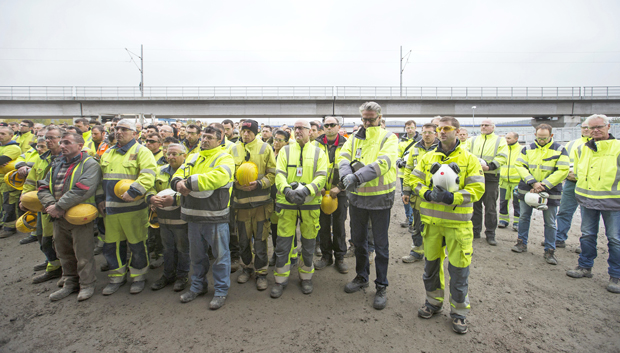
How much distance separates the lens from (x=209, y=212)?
3738 millimetres

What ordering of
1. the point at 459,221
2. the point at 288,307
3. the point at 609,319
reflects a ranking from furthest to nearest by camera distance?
the point at 288,307, the point at 609,319, the point at 459,221

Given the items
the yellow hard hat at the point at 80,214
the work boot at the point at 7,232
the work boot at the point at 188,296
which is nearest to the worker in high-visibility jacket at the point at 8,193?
the work boot at the point at 7,232

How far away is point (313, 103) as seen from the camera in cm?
3108

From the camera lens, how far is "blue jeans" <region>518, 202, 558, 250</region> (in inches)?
207

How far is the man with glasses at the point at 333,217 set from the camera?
4.92 metres

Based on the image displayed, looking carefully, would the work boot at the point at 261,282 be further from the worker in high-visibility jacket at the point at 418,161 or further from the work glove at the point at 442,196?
the work glove at the point at 442,196

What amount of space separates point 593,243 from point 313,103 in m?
28.4

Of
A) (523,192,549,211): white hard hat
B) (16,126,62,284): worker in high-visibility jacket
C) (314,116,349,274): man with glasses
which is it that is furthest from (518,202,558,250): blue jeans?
(16,126,62,284): worker in high-visibility jacket

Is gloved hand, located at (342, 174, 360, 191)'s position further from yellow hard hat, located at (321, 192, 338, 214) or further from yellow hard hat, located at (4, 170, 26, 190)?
yellow hard hat, located at (4, 170, 26, 190)

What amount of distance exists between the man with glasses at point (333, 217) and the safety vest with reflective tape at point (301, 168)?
611mm

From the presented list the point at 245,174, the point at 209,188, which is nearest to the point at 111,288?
the point at 209,188

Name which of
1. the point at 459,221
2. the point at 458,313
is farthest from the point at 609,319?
the point at 459,221

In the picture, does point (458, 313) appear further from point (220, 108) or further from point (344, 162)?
point (220, 108)

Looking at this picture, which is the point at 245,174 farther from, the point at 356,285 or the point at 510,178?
the point at 510,178
